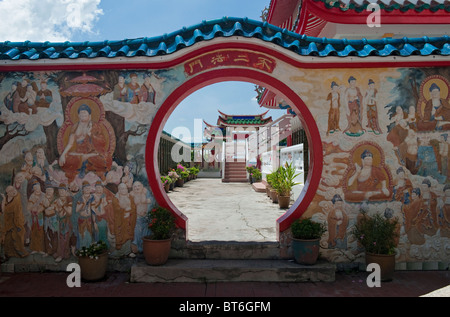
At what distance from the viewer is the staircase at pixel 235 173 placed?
2162 centimetres

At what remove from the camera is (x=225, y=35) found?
15.3 ft

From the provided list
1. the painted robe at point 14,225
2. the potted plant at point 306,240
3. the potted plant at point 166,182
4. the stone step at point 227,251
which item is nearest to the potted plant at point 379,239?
the potted plant at point 306,240

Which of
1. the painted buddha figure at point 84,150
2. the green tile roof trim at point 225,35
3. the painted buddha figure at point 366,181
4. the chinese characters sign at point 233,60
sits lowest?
the painted buddha figure at point 366,181

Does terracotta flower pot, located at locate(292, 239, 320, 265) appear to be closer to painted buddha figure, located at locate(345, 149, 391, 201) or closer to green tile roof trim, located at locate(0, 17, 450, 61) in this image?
painted buddha figure, located at locate(345, 149, 391, 201)

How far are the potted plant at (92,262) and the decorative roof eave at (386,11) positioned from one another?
19.4 ft

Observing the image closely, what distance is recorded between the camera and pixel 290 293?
160 inches

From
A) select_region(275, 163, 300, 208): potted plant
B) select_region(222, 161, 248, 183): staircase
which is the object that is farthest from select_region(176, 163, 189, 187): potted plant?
select_region(275, 163, 300, 208): potted plant

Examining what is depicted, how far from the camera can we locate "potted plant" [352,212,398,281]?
4.45 metres

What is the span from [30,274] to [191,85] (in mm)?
3873

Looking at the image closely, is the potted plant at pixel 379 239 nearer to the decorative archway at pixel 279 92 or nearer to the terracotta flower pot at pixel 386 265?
the terracotta flower pot at pixel 386 265

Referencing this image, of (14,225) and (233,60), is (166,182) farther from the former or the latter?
(233,60)

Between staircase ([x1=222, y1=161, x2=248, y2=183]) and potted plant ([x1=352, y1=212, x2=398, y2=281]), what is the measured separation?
1675 cm

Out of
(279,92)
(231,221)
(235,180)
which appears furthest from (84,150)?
(235,180)

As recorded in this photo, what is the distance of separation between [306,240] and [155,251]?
7.29ft
